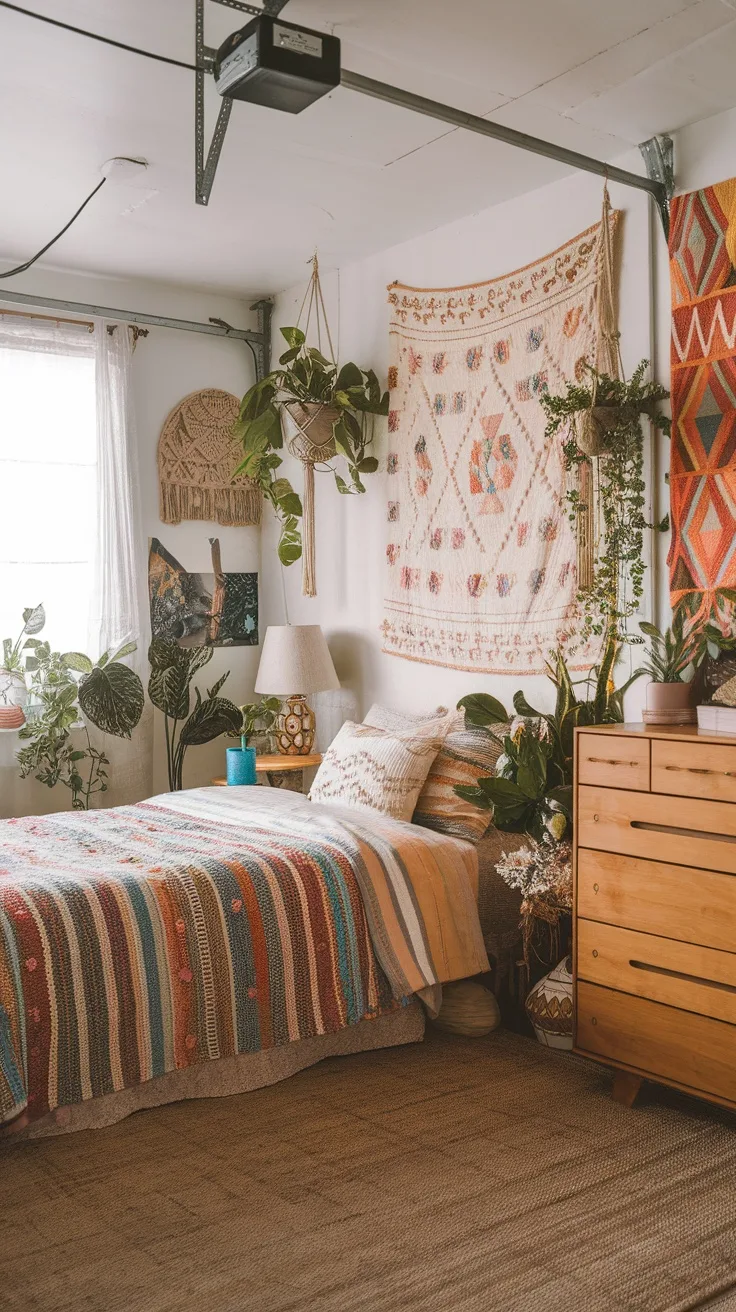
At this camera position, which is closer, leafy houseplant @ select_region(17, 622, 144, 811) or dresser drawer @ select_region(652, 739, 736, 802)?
dresser drawer @ select_region(652, 739, 736, 802)

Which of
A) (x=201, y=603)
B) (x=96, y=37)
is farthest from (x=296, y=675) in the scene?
(x=96, y=37)

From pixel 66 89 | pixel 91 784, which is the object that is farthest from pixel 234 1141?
pixel 66 89

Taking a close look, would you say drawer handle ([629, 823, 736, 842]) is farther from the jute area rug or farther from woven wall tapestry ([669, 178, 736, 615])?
woven wall tapestry ([669, 178, 736, 615])

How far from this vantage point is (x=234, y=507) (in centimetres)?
561

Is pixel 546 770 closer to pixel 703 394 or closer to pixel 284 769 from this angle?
pixel 703 394

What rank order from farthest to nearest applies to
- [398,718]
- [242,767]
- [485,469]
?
[242,767], [398,718], [485,469]

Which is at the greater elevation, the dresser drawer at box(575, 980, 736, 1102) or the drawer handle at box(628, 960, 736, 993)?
the drawer handle at box(628, 960, 736, 993)

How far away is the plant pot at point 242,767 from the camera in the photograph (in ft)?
15.4

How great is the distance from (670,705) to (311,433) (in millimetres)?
2274

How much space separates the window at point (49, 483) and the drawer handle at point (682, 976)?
10.3ft

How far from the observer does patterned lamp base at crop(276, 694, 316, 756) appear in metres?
4.95

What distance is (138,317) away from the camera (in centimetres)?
521

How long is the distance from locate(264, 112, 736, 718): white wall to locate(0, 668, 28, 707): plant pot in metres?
1.36

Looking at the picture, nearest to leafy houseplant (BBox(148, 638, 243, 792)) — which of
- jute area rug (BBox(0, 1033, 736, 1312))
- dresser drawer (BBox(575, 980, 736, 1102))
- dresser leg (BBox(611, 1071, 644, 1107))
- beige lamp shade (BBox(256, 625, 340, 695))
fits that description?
beige lamp shade (BBox(256, 625, 340, 695))
